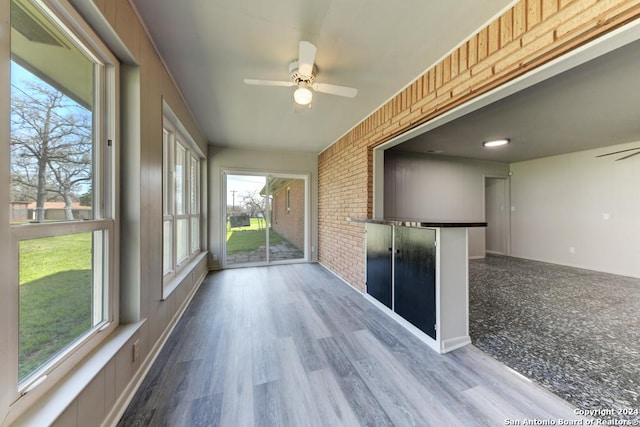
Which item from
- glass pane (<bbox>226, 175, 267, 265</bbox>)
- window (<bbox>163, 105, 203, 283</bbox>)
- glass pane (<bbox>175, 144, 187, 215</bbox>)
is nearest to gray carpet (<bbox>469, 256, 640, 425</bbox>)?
window (<bbox>163, 105, 203, 283</bbox>)

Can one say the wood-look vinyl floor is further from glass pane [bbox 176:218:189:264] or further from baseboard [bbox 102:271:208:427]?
glass pane [bbox 176:218:189:264]

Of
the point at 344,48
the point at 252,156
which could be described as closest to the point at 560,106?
the point at 344,48

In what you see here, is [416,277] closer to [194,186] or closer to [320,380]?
[320,380]

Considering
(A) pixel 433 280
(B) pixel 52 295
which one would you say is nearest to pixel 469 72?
(A) pixel 433 280

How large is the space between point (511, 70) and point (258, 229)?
4650 mm

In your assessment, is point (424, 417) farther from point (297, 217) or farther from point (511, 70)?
point (297, 217)

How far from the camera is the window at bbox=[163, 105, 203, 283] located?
8.56 feet

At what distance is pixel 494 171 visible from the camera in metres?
5.93

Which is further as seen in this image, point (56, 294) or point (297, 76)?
point (297, 76)

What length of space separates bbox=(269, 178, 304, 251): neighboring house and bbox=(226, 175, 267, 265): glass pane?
32cm

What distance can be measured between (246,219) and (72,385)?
13.4 feet

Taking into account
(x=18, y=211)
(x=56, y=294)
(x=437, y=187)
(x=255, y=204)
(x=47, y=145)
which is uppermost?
(x=437, y=187)

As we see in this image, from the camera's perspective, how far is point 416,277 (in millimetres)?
2254

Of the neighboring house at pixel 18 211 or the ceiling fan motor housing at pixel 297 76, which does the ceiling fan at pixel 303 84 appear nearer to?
the ceiling fan motor housing at pixel 297 76
